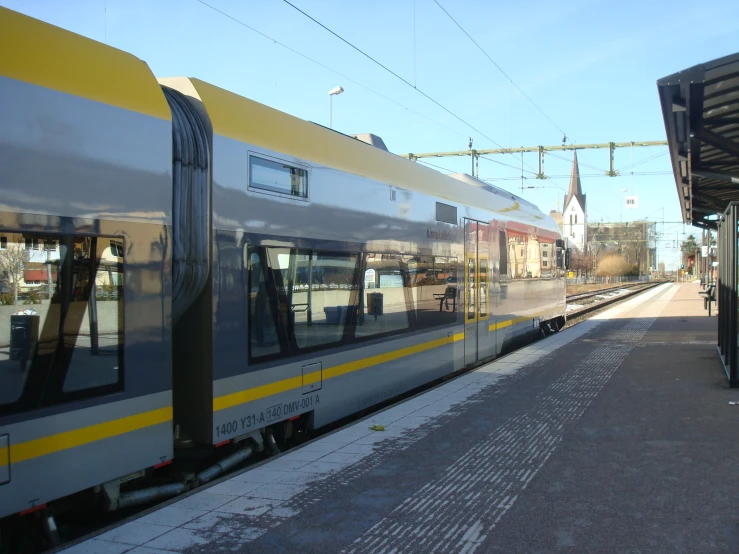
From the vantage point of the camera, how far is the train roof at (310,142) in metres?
5.32

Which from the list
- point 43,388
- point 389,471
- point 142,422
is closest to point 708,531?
point 389,471

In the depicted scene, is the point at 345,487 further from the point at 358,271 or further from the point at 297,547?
the point at 358,271

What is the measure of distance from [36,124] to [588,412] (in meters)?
6.47

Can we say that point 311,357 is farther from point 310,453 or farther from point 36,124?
point 36,124

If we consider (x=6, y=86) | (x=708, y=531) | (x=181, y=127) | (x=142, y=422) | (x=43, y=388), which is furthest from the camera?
(x=181, y=127)

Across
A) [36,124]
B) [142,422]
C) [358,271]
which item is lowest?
[142,422]

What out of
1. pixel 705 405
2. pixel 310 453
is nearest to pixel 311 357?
pixel 310 453

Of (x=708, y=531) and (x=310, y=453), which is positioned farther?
(x=310, y=453)

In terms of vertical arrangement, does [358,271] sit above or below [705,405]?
above

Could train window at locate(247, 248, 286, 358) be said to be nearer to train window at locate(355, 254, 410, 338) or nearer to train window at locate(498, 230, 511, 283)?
train window at locate(355, 254, 410, 338)

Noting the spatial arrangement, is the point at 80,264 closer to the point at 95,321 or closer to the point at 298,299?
the point at 95,321

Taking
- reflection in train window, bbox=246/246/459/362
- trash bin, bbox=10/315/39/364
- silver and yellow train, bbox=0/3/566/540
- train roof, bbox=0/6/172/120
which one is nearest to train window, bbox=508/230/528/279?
reflection in train window, bbox=246/246/459/362

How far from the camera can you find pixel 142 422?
4.42 meters

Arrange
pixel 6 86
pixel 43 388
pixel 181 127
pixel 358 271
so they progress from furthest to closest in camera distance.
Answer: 1. pixel 358 271
2. pixel 181 127
3. pixel 43 388
4. pixel 6 86
